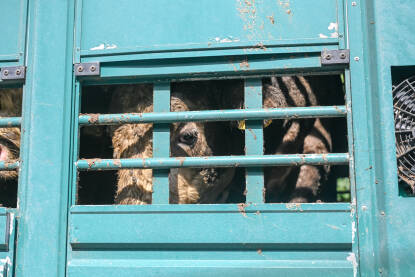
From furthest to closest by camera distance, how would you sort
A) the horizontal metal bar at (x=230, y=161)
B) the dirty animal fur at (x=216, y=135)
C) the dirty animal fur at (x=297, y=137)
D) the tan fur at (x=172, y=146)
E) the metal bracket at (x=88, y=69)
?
the dirty animal fur at (x=297, y=137) → the dirty animal fur at (x=216, y=135) → the tan fur at (x=172, y=146) → the metal bracket at (x=88, y=69) → the horizontal metal bar at (x=230, y=161)

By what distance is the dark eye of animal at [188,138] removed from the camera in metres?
2.87

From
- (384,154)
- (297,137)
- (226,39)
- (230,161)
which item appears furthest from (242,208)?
(297,137)

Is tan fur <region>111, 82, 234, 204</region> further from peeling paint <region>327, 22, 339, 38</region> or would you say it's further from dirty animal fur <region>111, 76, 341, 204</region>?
peeling paint <region>327, 22, 339, 38</region>

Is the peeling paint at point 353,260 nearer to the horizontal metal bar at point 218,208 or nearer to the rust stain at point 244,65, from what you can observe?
the horizontal metal bar at point 218,208

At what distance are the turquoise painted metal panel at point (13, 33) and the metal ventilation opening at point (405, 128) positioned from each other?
180 centimetres

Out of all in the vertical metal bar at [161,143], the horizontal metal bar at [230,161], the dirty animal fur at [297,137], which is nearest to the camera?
the horizontal metal bar at [230,161]

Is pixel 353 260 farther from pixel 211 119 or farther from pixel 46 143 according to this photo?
pixel 46 143

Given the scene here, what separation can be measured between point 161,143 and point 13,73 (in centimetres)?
82

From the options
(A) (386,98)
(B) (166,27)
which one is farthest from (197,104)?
(A) (386,98)

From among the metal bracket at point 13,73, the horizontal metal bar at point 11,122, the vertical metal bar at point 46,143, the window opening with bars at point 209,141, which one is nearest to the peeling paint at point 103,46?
the vertical metal bar at point 46,143

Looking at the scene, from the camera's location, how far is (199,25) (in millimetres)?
2238

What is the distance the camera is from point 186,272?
6.70 feet

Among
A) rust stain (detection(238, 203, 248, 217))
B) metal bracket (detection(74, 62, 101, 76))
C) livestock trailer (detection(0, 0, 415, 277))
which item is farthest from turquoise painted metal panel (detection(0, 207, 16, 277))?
rust stain (detection(238, 203, 248, 217))

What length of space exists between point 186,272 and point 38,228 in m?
0.71
